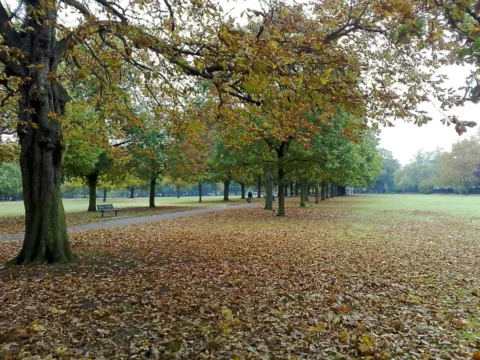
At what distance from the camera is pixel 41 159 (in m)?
8.02

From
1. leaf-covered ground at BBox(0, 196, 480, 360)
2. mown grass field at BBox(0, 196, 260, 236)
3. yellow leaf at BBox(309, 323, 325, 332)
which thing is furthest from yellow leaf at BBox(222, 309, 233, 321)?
mown grass field at BBox(0, 196, 260, 236)

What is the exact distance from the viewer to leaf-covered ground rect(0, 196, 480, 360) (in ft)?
13.5

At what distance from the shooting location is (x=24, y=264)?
796 centimetres

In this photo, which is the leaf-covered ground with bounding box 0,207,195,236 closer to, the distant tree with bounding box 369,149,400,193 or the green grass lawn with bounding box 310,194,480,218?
the green grass lawn with bounding box 310,194,480,218

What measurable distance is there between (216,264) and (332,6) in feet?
20.3

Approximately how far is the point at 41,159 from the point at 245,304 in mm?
A: 5762

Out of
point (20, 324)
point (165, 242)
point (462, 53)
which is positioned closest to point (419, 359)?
point (462, 53)

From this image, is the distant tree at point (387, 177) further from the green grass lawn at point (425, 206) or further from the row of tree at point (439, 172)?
the green grass lawn at point (425, 206)

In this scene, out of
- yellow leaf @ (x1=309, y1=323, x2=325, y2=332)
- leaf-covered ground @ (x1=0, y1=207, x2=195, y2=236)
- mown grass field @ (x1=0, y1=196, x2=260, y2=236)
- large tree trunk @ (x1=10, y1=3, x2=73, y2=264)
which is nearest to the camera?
yellow leaf @ (x1=309, y1=323, x2=325, y2=332)

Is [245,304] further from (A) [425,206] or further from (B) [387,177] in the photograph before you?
(B) [387,177]

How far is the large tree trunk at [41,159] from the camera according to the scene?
26.0 ft

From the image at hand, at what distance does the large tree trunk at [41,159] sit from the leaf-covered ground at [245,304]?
0.69 m

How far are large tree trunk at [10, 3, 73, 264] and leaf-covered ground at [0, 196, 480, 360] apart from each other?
69 cm

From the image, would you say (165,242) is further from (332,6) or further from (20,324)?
(332,6)
